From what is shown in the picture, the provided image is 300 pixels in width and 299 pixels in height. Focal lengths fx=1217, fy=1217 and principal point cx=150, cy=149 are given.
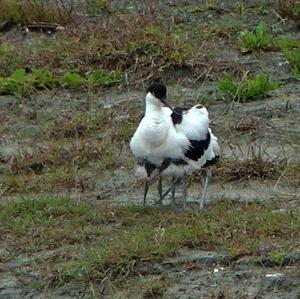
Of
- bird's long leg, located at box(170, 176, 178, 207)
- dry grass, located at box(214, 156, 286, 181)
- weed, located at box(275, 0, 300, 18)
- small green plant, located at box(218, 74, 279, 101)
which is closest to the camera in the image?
bird's long leg, located at box(170, 176, 178, 207)

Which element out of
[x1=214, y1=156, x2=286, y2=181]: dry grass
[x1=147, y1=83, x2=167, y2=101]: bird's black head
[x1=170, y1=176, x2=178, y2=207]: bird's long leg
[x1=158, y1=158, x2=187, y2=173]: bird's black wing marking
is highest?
[x1=147, y1=83, x2=167, y2=101]: bird's black head

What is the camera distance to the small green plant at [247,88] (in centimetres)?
1056

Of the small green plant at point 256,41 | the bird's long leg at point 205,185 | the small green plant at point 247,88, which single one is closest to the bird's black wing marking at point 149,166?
the bird's long leg at point 205,185

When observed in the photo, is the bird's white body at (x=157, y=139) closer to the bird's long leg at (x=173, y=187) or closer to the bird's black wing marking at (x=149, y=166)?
the bird's black wing marking at (x=149, y=166)

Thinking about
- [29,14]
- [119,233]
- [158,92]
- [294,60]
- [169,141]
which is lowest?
[119,233]

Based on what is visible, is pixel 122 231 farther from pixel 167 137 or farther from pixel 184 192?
pixel 167 137

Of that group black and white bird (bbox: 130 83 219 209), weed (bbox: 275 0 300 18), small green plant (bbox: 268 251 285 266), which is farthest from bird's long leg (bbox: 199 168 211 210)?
weed (bbox: 275 0 300 18)

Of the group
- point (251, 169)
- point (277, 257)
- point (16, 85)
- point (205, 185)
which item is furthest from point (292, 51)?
point (277, 257)

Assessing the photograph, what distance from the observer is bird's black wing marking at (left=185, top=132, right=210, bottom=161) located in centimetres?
854

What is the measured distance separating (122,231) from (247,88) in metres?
2.79

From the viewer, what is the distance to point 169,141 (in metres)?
8.52

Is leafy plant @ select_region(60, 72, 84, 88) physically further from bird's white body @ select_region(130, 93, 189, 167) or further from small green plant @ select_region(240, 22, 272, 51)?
bird's white body @ select_region(130, 93, 189, 167)

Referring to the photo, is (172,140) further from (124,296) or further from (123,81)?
(123,81)

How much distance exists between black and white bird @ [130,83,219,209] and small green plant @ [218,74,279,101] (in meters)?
1.90
